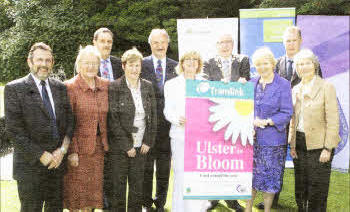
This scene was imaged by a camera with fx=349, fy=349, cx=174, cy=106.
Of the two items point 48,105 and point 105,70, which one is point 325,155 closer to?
point 105,70

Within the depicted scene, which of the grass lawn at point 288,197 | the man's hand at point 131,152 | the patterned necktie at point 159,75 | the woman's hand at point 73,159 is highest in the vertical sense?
the patterned necktie at point 159,75

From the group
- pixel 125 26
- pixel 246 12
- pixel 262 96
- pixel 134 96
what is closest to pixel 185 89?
pixel 134 96

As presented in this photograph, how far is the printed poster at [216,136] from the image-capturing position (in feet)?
8.07

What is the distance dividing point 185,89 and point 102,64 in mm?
888

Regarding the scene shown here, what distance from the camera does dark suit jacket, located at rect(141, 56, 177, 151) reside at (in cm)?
293

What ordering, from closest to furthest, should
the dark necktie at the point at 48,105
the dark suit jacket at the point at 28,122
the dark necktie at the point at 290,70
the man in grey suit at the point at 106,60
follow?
the dark suit jacket at the point at 28,122 → the dark necktie at the point at 48,105 → the man in grey suit at the point at 106,60 → the dark necktie at the point at 290,70

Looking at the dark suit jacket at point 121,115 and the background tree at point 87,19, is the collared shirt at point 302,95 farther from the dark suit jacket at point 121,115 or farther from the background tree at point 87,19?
the background tree at point 87,19

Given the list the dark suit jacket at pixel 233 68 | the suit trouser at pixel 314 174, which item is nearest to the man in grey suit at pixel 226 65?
the dark suit jacket at pixel 233 68

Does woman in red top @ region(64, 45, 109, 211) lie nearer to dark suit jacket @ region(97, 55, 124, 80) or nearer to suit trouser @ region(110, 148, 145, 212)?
suit trouser @ region(110, 148, 145, 212)

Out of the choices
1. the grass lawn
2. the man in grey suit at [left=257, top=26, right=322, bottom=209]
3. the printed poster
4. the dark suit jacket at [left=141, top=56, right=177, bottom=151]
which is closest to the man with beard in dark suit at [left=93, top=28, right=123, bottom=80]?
the dark suit jacket at [left=141, top=56, right=177, bottom=151]

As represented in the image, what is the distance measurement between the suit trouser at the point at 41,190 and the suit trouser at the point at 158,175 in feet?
2.64

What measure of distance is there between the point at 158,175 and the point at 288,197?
1.42 metres

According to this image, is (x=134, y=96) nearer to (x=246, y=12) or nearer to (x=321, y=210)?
(x=321, y=210)

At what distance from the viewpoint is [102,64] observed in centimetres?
295
